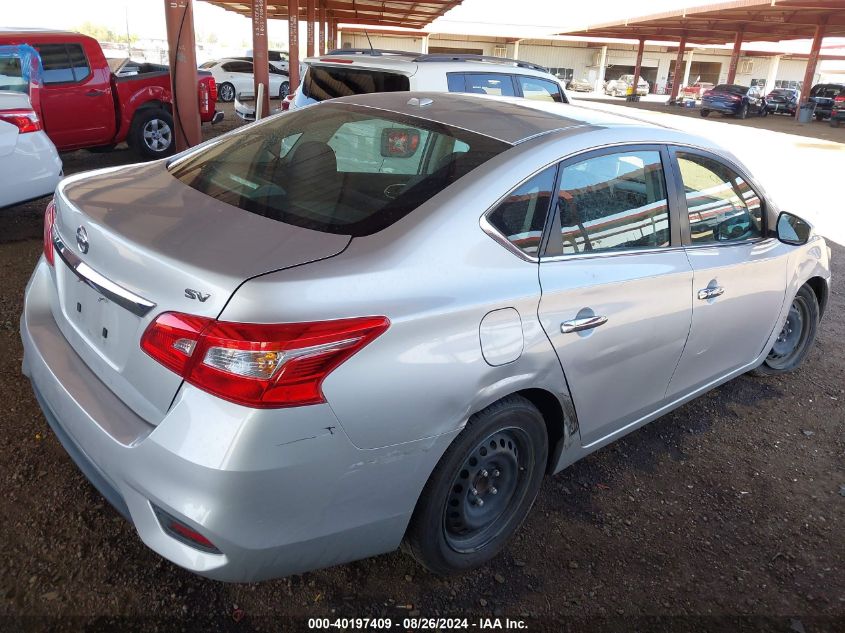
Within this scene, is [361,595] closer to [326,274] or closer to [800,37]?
[326,274]

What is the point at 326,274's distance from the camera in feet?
6.01

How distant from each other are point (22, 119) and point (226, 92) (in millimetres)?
18061

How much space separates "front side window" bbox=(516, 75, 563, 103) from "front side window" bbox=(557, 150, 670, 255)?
4829mm

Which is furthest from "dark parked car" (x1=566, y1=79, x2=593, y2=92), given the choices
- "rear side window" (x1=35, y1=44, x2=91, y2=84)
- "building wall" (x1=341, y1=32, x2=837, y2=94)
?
"rear side window" (x1=35, y1=44, x2=91, y2=84)

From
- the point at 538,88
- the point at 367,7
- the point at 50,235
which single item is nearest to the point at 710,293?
the point at 50,235

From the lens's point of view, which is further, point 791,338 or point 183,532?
point 791,338

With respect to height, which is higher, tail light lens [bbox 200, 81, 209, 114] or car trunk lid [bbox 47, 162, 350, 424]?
car trunk lid [bbox 47, 162, 350, 424]

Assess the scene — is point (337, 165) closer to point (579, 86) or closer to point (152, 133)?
point (152, 133)

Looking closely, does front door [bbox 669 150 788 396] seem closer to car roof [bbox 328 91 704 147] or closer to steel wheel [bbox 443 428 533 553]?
car roof [bbox 328 91 704 147]

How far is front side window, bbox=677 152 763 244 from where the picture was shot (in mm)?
3094

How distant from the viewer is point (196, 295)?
5.79ft

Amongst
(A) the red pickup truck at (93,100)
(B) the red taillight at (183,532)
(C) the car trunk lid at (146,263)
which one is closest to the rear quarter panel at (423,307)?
(C) the car trunk lid at (146,263)

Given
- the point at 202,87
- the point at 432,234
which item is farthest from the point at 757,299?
the point at 202,87

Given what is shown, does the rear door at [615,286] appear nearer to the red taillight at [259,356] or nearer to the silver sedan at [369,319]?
the silver sedan at [369,319]
